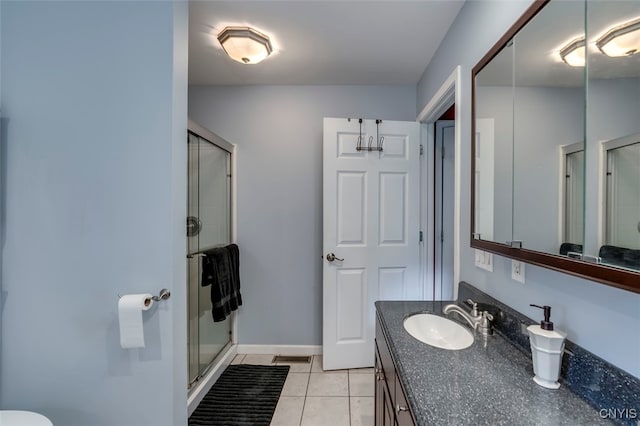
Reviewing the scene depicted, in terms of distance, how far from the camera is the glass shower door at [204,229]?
2.00 m

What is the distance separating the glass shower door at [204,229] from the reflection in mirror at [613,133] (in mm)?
1946

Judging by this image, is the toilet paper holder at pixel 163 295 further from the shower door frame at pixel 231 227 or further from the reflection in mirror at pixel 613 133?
the reflection in mirror at pixel 613 133

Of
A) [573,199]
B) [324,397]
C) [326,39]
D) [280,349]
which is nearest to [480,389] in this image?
[573,199]

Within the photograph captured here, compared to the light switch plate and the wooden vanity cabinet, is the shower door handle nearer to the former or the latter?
the wooden vanity cabinet

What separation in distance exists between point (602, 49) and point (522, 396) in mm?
919

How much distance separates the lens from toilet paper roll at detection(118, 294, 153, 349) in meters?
1.26

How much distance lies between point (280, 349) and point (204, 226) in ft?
4.48

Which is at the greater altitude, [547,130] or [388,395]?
[547,130]

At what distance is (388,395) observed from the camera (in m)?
1.13

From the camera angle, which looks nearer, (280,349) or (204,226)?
(204,226)

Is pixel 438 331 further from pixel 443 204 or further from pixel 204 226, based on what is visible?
pixel 204 226

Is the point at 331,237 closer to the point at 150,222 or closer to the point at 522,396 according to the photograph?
the point at 150,222

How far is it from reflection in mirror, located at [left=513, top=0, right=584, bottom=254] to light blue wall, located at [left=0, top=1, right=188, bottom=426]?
147 cm

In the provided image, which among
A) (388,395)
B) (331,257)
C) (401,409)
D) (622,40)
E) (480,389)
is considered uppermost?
(622,40)
